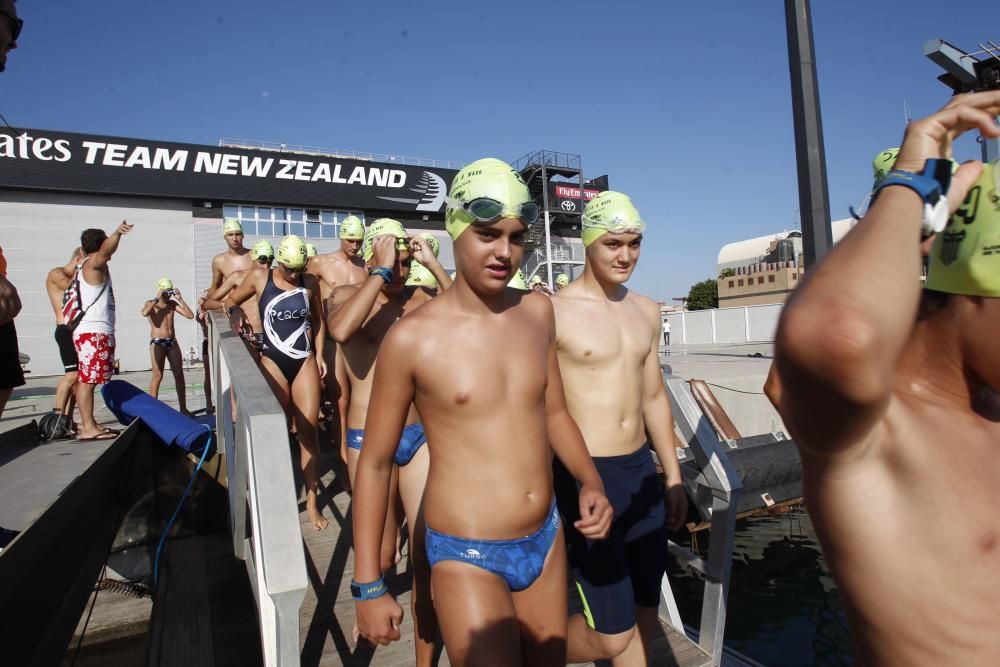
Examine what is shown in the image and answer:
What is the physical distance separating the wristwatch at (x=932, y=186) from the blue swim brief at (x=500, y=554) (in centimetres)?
150

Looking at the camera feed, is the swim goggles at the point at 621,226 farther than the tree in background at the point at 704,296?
No

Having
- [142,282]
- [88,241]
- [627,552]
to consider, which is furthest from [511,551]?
[142,282]

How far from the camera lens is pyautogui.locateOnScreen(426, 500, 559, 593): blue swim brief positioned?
6.15 feet

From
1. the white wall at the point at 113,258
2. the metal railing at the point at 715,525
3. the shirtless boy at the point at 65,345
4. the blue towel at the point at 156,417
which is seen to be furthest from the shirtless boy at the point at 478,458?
the white wall at the point at 113,258

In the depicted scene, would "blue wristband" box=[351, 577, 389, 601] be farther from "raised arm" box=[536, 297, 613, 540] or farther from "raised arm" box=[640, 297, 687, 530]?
"raised arm" box=[640, 297, 687, 530]

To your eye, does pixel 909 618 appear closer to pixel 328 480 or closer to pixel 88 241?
pixel 328 480

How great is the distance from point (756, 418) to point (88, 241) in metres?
10.9

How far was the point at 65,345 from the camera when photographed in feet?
19.2

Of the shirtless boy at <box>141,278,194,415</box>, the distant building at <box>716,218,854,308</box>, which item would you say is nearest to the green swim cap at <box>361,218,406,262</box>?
the shirtless boy at <box>141,278,194,415</box>

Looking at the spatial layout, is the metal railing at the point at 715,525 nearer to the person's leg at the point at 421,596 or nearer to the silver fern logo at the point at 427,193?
the person's leg at the point at 421,596

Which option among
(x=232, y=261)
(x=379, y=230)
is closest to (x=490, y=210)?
(x=379, y=230)

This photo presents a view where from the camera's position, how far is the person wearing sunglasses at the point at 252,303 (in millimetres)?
5254

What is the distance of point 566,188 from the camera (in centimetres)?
4138

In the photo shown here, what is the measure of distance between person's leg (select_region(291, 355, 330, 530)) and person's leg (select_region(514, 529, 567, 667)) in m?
3.01
